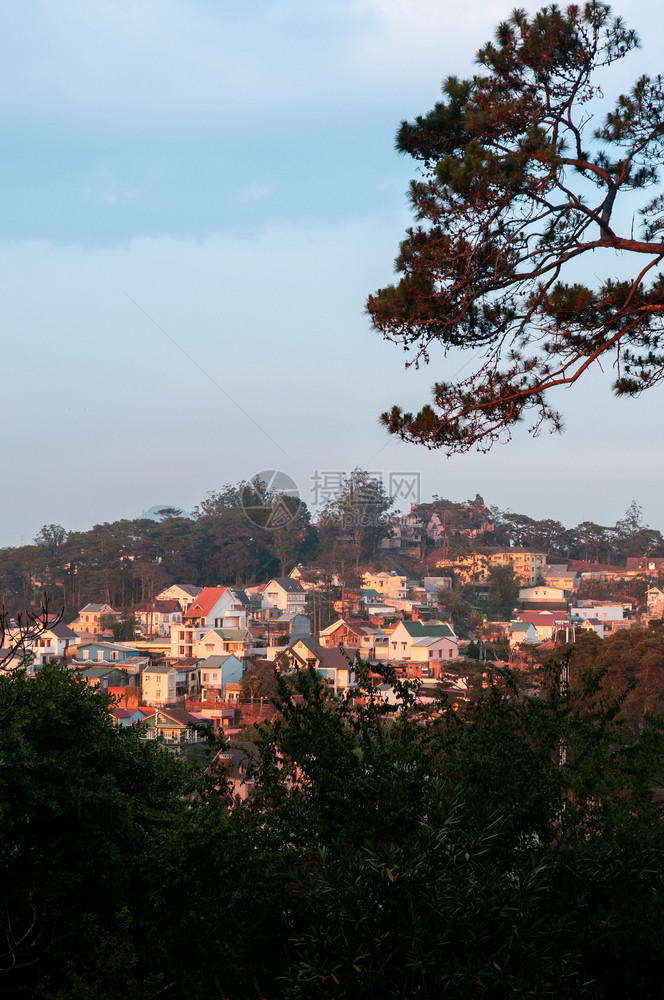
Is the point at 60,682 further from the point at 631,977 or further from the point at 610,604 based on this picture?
the point at 610,604

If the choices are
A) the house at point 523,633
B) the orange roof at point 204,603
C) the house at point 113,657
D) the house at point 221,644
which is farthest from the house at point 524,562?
Result: the house at point 113,657

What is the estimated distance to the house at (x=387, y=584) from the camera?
4570 cm

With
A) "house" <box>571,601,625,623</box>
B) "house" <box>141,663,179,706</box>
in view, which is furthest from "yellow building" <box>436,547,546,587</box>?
"house" <box>141,663,179,706</box>

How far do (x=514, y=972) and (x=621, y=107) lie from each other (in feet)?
14.3

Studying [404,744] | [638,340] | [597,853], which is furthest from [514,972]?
[638,340]

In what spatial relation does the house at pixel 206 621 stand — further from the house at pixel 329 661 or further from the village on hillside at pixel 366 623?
the house at pixel 329 661

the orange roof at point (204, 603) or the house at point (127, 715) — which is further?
the orange roof at point (204, 603)

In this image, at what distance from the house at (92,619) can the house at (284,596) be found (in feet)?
26.1

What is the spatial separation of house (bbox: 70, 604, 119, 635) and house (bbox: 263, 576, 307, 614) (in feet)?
26.1

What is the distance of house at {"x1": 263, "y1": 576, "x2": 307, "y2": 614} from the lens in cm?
4316

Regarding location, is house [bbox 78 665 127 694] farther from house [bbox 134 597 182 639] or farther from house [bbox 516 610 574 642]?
house [bbox 516 610 574 642]

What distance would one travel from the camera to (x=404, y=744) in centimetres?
370

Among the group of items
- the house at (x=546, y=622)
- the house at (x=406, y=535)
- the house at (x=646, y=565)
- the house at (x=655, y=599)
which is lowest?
the house at (x=546, y=622)

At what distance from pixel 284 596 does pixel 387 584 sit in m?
6.08
